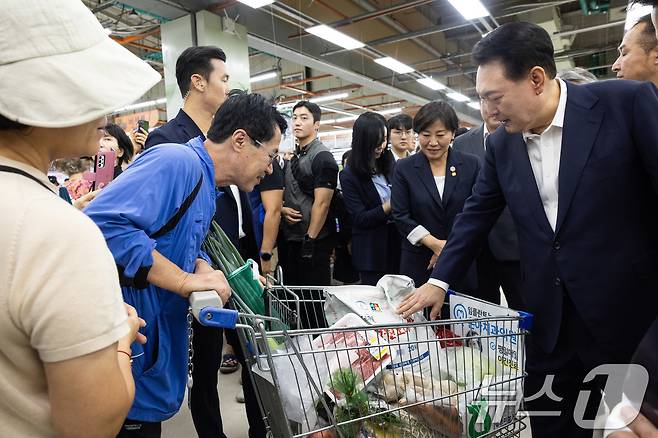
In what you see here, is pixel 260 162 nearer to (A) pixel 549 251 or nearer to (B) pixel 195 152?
(B) pixel 195 152

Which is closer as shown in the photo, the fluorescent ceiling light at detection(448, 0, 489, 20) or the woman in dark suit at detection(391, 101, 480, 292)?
the woman in dark suit at detection(391, 101, 480, 292)

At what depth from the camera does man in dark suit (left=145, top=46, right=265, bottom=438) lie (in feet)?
6.45

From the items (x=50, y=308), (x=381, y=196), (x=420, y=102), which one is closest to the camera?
(x=50, y=308)

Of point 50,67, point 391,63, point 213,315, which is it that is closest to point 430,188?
point 213,315

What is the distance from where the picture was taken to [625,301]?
4.21 feet

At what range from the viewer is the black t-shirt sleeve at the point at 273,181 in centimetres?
286

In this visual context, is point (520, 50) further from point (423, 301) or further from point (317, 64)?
point (317, 64)

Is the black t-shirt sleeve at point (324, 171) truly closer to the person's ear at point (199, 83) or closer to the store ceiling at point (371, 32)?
the person's ear at point (199, 83)

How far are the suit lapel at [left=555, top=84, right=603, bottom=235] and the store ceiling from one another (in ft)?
12.7

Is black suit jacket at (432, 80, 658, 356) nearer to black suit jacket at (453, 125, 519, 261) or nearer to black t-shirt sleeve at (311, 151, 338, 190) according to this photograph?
black suit jacket at (453, 125, 519, 261)

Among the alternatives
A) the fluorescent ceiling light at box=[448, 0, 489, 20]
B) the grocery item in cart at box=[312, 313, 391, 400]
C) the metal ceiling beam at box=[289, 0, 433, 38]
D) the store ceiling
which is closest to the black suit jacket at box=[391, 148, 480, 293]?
the grocery item in cart at box=[312, 313, 391, 400]

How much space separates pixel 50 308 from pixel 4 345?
0.11 metres

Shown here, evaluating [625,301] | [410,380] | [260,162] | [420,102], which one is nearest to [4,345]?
[410,380]

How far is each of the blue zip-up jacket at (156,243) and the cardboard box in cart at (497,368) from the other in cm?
86
